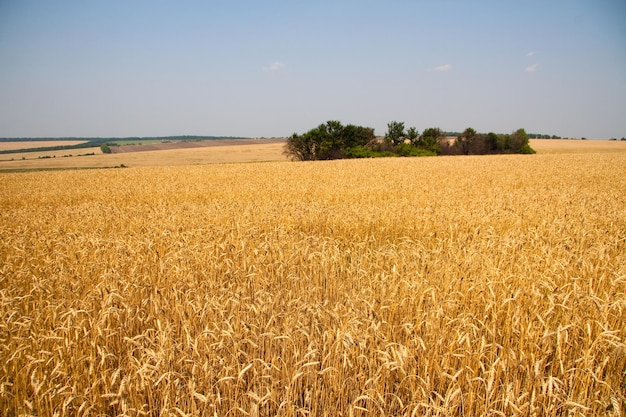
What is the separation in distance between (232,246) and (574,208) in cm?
809

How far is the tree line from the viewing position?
60.7 meters

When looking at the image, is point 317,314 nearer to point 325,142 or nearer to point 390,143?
point 325,142

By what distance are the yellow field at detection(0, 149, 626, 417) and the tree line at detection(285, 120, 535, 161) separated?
170 feet

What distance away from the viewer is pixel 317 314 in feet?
10.7

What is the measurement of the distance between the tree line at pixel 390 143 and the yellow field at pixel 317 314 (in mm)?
51858

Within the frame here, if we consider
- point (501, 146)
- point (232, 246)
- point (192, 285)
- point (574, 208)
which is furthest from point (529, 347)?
point (501, 146)

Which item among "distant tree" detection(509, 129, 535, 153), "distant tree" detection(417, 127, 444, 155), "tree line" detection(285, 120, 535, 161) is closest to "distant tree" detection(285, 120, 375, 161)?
"tree line" detection(285, 120, 535, 161)

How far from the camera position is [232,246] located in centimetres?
534

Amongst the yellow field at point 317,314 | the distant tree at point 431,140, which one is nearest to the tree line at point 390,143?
the distant tree at point 431,140

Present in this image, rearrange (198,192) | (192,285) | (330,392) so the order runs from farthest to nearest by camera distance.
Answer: (198,192) < (192,285) < (330,392)

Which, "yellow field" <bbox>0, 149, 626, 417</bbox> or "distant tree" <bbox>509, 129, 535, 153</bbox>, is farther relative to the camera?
"distant tree" <bbox>509, 129, 535, 153</bbox>

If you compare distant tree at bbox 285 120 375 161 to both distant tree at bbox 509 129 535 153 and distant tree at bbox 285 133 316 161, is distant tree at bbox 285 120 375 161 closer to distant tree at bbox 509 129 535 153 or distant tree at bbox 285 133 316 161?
distant tree at bbox 285 133 316 161

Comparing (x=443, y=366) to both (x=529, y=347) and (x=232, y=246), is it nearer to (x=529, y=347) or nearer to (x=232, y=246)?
(x=529, y=347)

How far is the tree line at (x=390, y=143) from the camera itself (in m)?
60.7
